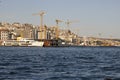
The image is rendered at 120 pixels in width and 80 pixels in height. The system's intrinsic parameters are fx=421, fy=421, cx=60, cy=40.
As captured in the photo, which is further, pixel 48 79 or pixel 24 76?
pixel 24 76

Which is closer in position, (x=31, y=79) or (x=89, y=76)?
(x=31, y=79)

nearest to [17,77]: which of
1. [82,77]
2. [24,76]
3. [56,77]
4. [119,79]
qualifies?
[24,76]

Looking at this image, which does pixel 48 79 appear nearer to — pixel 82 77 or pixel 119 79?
pixel 82 77

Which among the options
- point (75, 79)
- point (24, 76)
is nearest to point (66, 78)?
point (75, 79)

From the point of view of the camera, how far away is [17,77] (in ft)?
113

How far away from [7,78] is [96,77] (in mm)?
7243

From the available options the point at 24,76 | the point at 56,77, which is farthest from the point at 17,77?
the point at 56,77

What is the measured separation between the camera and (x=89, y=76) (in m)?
35.4

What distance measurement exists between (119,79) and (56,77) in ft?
16.9

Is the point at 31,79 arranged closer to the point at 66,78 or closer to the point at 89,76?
the point at 66,78

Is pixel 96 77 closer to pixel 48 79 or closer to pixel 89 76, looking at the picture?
pixel 89 76

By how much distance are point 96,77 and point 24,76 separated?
5.98 m

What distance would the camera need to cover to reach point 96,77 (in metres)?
34.5

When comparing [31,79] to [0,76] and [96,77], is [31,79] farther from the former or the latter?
[96,77]
